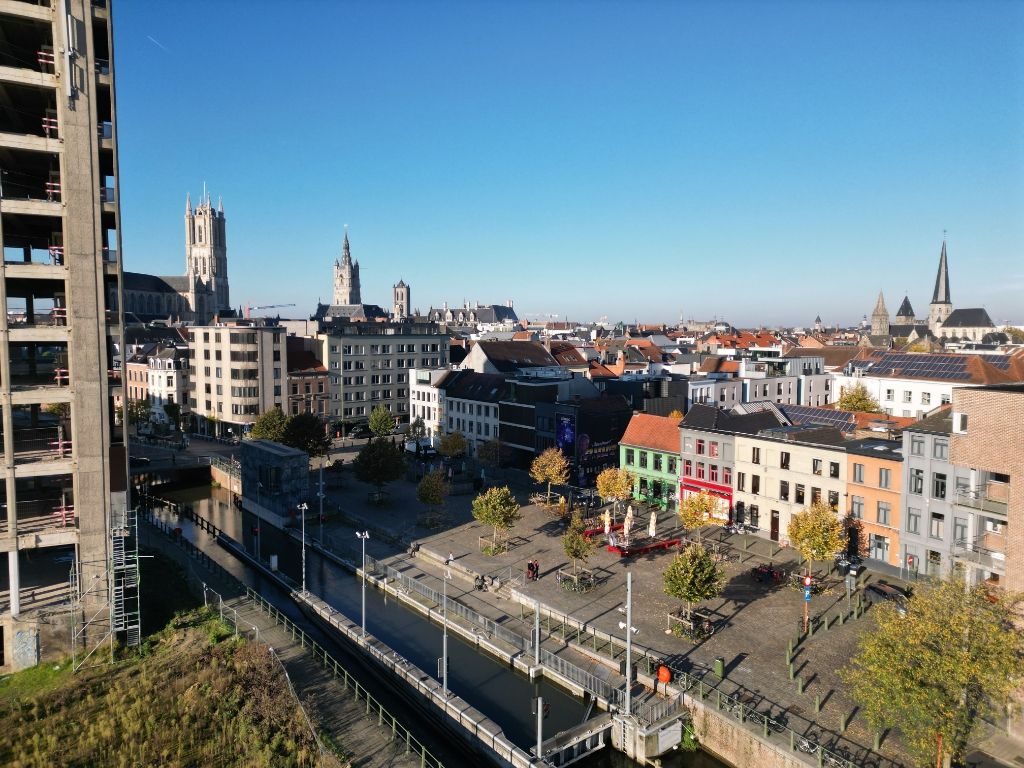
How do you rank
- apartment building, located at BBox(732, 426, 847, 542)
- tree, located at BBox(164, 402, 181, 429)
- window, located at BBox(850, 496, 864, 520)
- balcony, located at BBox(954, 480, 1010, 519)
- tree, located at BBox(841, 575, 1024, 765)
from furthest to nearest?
tree, located at BBox(164, 402, 181, 429) → apartment building, located at BBox(732, 426, 847, 542) → window, located at BBox(850, 496, 864, 520) → balcony, located at BBox(954, 480, 1010, 519) → tree, located at BBox(841, 575, 1024, 765)

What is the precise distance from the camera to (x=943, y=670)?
19.9m

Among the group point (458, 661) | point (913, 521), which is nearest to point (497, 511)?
point (458, 661)

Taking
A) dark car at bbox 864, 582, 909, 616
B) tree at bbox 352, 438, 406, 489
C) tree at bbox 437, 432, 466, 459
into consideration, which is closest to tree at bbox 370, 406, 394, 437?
tree at bbox 437, 432, 466, 459

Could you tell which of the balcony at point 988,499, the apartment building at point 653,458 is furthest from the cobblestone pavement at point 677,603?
the balcony at point 988,499

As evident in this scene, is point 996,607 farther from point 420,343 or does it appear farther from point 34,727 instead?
point 420,343

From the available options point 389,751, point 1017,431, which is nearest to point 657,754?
point 389,751

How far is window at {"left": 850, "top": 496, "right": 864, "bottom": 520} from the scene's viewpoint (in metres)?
41.3

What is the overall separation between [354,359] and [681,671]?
75.7 meters

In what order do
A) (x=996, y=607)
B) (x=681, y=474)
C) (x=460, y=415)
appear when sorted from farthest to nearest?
1. (x=460, y=415)
2. (x=681, y=474)
3. (x=996, y=607)

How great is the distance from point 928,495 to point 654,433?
2127 cm

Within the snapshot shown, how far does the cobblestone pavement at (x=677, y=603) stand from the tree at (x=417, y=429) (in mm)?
30086

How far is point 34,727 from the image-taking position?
2220 centimetres

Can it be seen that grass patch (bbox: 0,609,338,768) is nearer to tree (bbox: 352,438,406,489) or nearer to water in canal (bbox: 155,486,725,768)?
water in canal (bbox: 155,486,725,768)

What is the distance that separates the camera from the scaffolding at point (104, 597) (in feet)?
88.1
